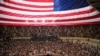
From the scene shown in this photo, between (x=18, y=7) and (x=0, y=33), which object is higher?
(x=18, y=7)

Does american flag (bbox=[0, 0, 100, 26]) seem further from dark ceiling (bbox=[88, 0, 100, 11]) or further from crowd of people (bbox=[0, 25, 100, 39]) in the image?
crowd of people (bbox=[0, 25, 100, 39])

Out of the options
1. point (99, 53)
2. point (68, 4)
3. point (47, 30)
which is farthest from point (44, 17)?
point (47, 30)

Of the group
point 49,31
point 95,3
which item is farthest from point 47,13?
point 49,31

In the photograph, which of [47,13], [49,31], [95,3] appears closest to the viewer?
[95,3]

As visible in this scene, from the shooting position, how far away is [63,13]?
18.6m

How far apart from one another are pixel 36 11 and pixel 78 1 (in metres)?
3.29

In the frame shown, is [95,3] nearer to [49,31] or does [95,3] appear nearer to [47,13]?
[47,13]

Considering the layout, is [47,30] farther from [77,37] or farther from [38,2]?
[38,2]

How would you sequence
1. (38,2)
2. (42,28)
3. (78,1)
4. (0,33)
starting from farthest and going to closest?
(42,28), (0,33), (38,2), (78,1)

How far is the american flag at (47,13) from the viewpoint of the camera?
703 inches

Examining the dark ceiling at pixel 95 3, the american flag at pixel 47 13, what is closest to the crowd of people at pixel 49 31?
the american flag at pixel 47 13

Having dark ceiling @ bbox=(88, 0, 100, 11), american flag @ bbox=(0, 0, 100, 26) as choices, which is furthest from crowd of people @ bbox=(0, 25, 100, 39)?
dark ceiling @ bbox=(88, 0, 100, 11)

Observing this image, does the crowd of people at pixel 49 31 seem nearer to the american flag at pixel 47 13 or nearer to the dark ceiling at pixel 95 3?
the american flag at pixel 47 13

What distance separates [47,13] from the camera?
18.7 m
